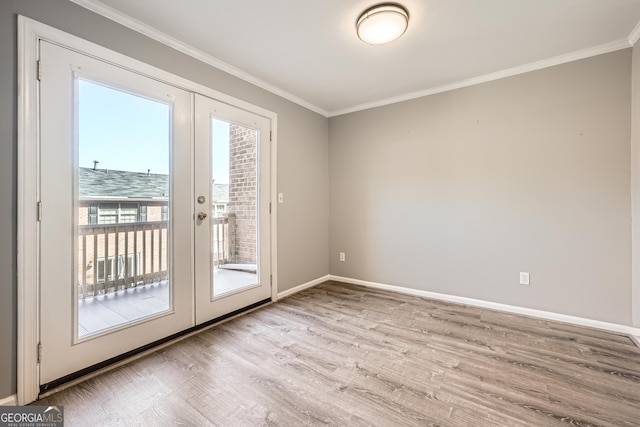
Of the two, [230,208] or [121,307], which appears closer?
[121,307]

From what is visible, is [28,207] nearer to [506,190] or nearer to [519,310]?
[506,190]

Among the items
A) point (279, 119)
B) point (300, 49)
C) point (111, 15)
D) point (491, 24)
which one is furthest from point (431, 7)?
point (111, 15)

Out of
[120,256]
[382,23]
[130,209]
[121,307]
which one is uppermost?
[382,23]

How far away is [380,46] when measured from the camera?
2381 mm

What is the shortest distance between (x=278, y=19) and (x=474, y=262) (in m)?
3.04

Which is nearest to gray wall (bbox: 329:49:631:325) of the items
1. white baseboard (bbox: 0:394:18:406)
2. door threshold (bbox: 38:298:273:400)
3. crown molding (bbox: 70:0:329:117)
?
crown molding (bbox: 70:0:329:117)

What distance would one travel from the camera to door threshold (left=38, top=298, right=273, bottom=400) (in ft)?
5.52

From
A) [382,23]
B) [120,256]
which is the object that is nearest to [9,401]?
[120,256]

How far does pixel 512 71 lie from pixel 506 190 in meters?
1.22

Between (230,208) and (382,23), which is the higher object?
(382,23)

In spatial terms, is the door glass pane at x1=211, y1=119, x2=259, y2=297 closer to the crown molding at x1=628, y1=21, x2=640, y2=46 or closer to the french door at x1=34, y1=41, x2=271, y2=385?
the french door at x1=34, y1=41, x2=271, y2=385

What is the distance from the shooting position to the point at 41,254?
64.5 inches

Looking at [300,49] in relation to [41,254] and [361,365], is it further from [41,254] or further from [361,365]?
[361,365]

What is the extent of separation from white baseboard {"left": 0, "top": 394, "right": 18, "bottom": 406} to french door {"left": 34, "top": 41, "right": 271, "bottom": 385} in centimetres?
13
